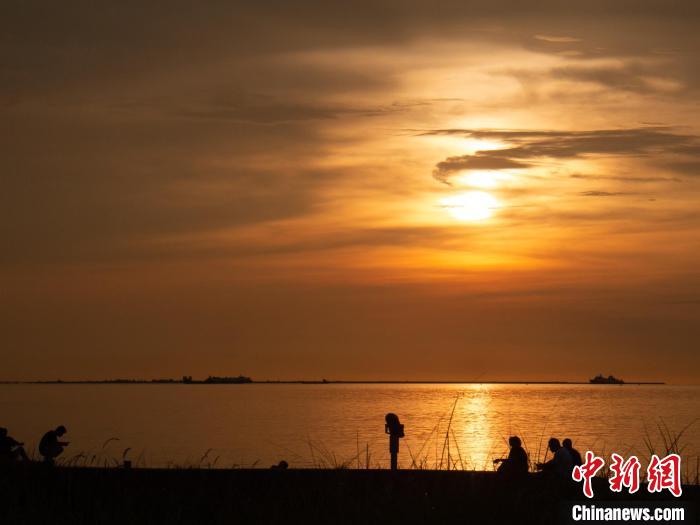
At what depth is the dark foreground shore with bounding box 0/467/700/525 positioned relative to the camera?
357 inches

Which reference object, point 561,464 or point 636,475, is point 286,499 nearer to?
point 636,475

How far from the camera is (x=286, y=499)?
10367 millimetres

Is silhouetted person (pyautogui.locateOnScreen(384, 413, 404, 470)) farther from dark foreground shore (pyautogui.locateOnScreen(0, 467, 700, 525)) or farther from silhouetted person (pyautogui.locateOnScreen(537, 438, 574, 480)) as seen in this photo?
dark foreground shore (pyautogui.locateOnScreen(0, 467, 700, 525))

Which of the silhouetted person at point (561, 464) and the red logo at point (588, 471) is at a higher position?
the silhouetted person at point (561, 464)

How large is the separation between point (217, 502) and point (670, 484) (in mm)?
4769

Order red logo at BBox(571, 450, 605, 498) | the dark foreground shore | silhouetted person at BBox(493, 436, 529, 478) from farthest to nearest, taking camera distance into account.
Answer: silhouetted person at BBox(493, 436, 529, 478), red logo at BBox(571, 450, 605, 498), the dark foreground shore

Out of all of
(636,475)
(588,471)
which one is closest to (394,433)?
(588,471)

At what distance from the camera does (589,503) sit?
9.98 metres

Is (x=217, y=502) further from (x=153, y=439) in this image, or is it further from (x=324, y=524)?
A: (x=153, y=439)

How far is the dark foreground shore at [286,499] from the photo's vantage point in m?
9.07

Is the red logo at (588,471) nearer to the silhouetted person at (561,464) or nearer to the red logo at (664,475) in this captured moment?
the red logo at (664,475)

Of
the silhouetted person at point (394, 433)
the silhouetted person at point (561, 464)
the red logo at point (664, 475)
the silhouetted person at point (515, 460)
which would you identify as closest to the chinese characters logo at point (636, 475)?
the red logo at point (664, 475)

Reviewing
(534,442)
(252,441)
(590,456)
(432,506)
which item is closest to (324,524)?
(432,506)

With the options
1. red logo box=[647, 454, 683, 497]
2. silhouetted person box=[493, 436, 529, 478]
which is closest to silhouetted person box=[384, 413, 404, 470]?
silhouetted person box=[493, 436, 529, 478]
